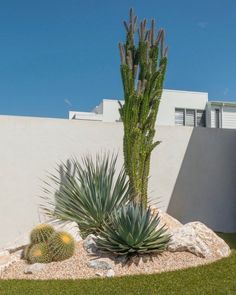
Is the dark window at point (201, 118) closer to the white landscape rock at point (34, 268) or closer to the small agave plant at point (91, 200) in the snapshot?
the small agave plant at point (91, 200)

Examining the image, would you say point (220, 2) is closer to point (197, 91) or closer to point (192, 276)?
point (192, 276)

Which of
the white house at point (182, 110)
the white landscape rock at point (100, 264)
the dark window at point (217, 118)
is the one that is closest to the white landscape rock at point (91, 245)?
the white landscape rock at point (100, 264)

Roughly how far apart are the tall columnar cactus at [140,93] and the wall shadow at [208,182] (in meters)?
1.98

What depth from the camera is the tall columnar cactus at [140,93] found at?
685cm

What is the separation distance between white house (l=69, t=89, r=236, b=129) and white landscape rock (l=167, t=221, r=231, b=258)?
426 inches

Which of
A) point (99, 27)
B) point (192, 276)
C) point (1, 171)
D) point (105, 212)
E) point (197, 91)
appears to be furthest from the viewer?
point (197, 91)

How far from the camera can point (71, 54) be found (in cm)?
1045

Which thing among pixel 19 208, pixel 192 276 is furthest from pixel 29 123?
pixel 192 276

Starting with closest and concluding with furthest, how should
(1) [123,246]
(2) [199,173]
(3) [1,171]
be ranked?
(1) [123,246], (3) [1,171], (2) [199,173]

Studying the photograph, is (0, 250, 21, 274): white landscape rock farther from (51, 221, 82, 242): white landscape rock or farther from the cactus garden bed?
(51, 221, 82, 242): white landscape rock

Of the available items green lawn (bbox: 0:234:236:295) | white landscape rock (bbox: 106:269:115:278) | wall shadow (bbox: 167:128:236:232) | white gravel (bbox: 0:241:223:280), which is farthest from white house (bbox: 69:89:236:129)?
green lawn (bbox: 0:234:236:295)

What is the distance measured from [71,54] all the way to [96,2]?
1595 mm

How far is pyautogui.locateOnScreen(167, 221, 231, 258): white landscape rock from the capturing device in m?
5.48

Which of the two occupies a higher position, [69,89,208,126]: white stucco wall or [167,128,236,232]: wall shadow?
[69,89,208,126]: white stucco wall
